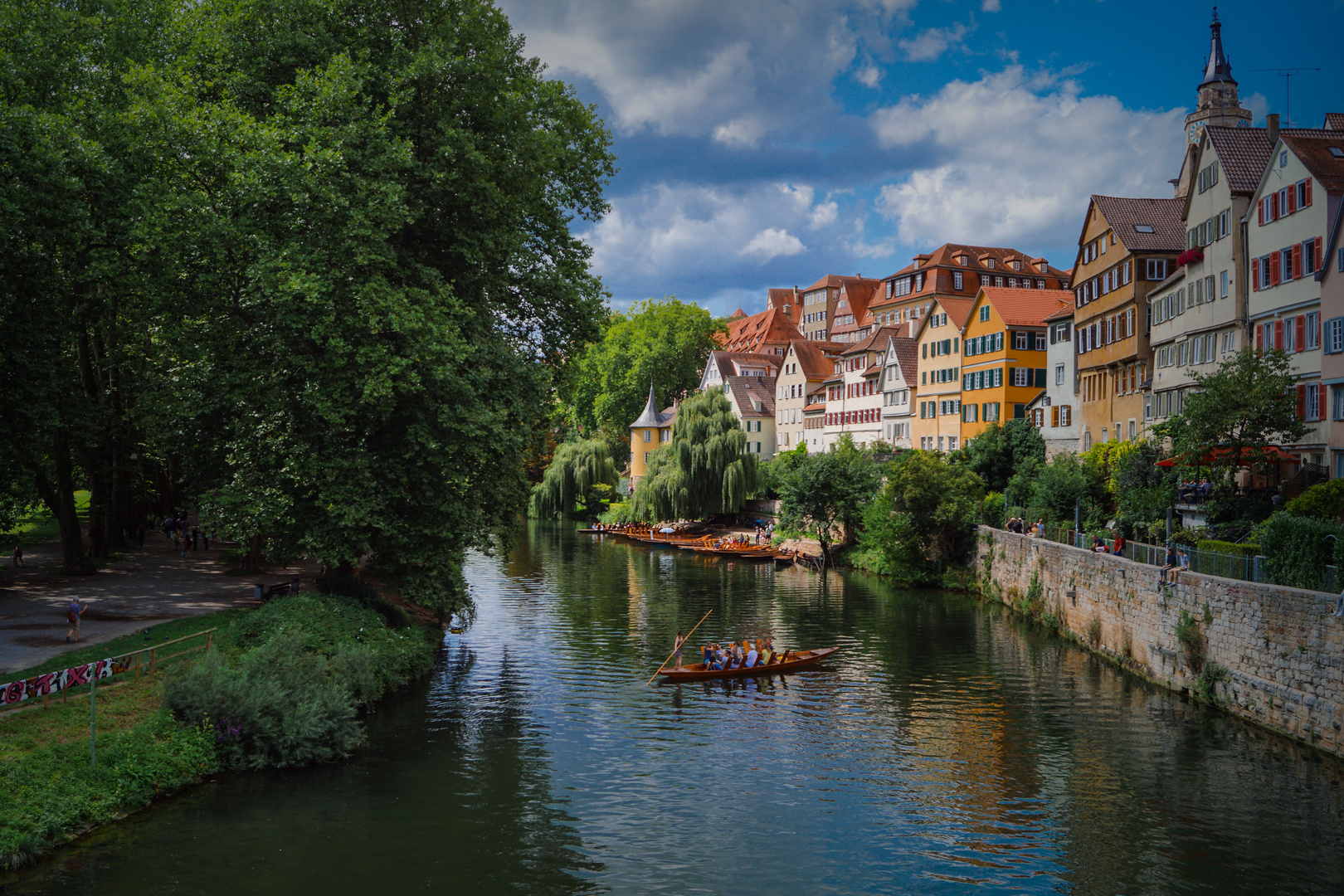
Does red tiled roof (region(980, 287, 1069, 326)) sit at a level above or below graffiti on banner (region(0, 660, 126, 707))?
above

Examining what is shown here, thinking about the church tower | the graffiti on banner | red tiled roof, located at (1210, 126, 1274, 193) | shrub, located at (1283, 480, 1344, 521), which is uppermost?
the church tower

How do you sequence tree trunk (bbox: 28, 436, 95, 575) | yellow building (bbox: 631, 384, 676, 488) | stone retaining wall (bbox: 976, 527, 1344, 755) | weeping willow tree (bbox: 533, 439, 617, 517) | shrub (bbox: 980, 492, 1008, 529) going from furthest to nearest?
yellow building (bbox: 631, 384, 676, 488) → weeping willow tree (bbox: 533, 439, 617, 517) → shrub (bbox: 980, 492, 1008, 529) → tree trunk (bbox: 28, 436, 95, 575) → stone retaining wall (bbox: 976, 527, 1344, 755)

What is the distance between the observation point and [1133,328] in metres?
45.6

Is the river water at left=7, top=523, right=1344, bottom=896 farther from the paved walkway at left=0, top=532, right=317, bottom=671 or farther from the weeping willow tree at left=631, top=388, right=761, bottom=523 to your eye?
the weeping willow tree at left=631, top=388, right=761, bottom=523

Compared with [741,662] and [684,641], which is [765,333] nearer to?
[684,641]

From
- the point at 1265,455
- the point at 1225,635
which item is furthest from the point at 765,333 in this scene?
the point at 1225,635

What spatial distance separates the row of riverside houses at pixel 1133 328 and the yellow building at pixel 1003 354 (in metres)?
0.11

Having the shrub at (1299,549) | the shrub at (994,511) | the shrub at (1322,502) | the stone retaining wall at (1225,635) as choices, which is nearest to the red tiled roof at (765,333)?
the shrub at (994,511)

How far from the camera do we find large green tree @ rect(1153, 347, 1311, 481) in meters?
30.2

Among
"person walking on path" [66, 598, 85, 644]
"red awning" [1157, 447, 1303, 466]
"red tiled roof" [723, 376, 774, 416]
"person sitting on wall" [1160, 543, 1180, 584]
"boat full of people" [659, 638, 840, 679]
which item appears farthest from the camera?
"red tiled roof" [723, 376, 774, 416]

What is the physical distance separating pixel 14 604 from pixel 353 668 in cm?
1036

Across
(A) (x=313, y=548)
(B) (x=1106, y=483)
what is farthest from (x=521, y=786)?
(B) (x=1106, y=483)

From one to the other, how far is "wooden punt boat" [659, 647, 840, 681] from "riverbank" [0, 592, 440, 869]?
7981mm

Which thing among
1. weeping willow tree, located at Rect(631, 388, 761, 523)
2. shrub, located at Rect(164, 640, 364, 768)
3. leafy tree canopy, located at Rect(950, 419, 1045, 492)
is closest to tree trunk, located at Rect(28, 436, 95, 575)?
shrub, located at Rect(164, 640, 364, 768)
